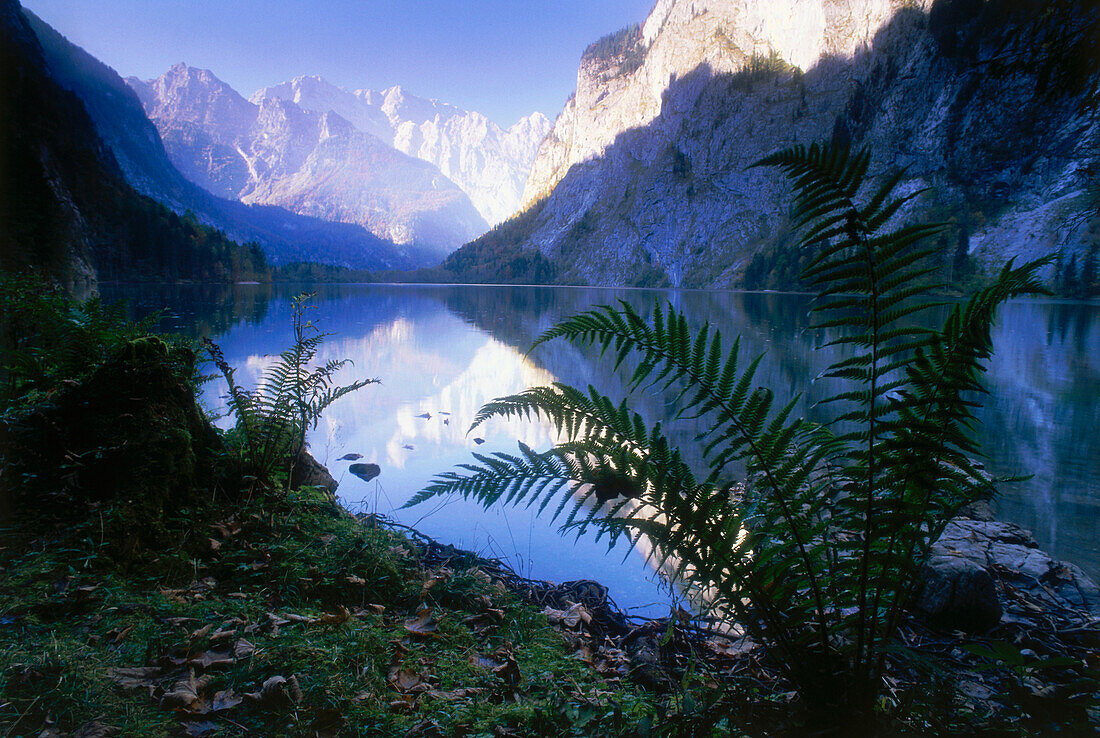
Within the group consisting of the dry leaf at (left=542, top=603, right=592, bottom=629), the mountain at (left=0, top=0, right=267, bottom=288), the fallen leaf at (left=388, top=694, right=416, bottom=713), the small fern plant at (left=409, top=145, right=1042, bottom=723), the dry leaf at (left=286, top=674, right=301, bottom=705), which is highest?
the mountain at (left=0, top=0, right=267, bottom=288)

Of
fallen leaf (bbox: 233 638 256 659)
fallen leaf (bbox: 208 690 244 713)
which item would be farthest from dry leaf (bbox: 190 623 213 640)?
fallen leaf (bbox: 208 690 244 713)

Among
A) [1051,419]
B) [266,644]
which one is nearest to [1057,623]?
[266,644]

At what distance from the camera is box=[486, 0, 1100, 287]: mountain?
41.1 m

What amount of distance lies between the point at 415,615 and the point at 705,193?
367 feet

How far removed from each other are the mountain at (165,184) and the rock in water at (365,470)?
4528 inches

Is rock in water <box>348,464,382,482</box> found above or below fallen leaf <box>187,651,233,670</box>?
below

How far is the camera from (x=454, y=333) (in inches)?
615

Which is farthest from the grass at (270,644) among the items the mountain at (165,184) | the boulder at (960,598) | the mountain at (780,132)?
the mountain at (165,184)

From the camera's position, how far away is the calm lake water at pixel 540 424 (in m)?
3.61

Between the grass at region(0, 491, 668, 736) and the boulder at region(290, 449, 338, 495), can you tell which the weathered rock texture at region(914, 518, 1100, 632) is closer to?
the grass at region(0, 491, 668, 736)

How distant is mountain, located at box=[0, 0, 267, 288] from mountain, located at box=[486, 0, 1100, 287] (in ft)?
39.0

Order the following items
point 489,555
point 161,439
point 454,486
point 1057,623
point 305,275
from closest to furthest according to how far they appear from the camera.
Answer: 1. point 454,486
2. point 1057,623
3. point 161,439
4. point 489,555
5. point 305,275

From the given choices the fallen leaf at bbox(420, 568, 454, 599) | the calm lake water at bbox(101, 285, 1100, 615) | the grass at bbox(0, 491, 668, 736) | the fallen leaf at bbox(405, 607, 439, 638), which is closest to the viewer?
the grass at bbox(0, 491, 668, 736)

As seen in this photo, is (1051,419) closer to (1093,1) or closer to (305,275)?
(1093,1)
